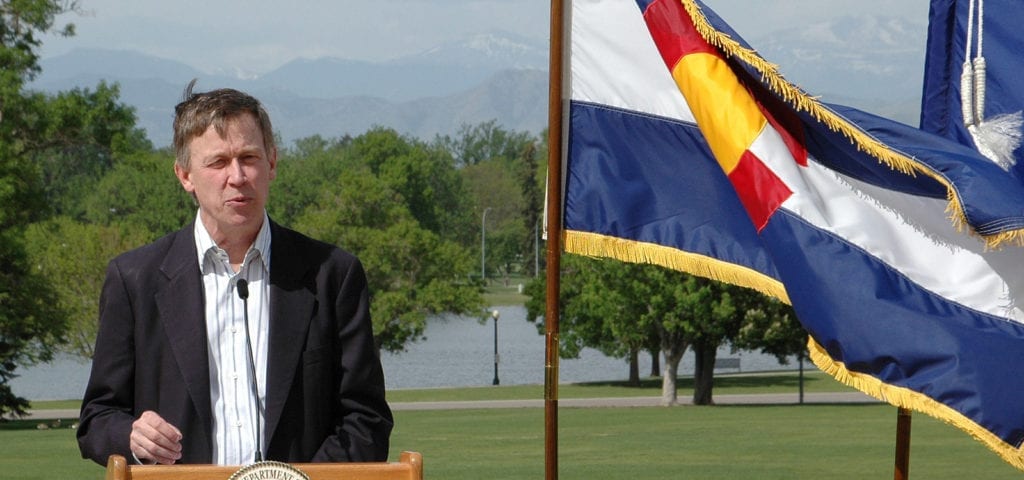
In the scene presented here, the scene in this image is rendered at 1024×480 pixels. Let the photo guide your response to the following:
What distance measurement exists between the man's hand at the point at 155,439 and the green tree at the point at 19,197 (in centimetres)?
3724

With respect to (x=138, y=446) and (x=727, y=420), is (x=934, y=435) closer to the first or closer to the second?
(x=727, y=420)

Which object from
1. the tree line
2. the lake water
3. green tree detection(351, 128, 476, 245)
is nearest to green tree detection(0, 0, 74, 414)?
the tree line

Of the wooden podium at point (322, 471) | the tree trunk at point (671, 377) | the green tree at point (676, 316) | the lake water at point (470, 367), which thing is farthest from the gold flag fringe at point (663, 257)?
the lake water at point (470, 367)

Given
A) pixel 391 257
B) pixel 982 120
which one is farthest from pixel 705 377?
pixel 982 120

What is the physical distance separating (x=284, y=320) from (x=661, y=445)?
25149 millimetres

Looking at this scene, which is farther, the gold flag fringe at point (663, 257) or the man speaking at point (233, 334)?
the gold flag fringe at point (663, 257)

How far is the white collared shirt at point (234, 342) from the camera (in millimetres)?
4359

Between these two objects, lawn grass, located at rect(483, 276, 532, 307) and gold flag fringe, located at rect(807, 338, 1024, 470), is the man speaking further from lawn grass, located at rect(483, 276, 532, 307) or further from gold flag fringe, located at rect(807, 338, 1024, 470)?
lawn grass, located at rect(483, 276, 532, 307)

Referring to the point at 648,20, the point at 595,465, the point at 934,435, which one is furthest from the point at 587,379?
the point at 648,20

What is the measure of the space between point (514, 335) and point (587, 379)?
1590 inches

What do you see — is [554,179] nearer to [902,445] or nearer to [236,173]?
[902,445]

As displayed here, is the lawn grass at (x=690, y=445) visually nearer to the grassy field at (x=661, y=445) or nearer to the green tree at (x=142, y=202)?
the grassy field at (x=661, y=445)

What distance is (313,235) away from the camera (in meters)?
71.4

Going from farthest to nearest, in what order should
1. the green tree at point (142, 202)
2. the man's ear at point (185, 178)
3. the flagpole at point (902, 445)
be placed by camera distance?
the green tree at point (142, 202), the flagpole at point (902, 445), the man's ear at point (185, 178)
